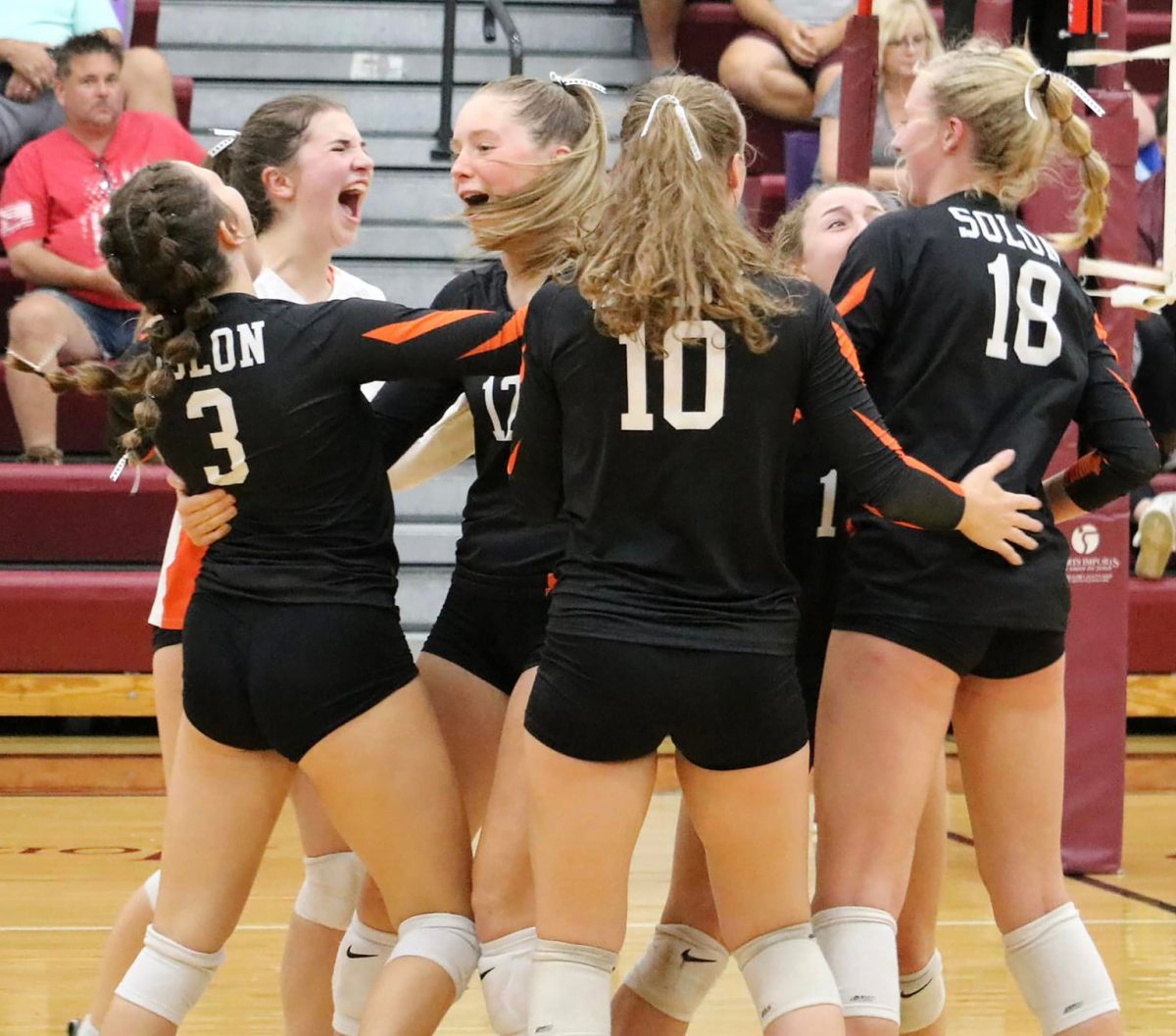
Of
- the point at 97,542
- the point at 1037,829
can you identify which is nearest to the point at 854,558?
the point at 1037,829

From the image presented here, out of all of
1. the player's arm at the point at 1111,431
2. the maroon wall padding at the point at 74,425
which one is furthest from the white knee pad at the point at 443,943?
the maroon wall padding at the point at 74,425

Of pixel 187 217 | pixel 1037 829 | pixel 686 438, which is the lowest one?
pixel 1037 829

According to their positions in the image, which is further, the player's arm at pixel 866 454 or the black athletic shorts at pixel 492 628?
the black athletic shorts at pixel 492 628

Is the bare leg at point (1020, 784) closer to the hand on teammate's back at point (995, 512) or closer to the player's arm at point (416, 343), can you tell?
the hand on teammate's back at point (995, 512)

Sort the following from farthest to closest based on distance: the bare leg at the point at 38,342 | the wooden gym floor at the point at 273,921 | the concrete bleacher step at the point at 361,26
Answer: the concrete bleacher step at the point at 361,26
the bare leg at the point at 38,342
the wooden gym floor at the point at 273,921

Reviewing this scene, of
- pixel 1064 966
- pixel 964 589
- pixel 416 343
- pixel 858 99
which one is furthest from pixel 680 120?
pixel 858 99

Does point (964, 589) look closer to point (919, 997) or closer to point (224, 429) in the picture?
point (919, 997)

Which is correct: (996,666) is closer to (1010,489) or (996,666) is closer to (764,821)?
(1010,489)

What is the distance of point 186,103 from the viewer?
696 centimetres

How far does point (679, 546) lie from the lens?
2129 millimetres

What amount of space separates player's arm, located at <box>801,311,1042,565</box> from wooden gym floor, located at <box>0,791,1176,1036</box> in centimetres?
103

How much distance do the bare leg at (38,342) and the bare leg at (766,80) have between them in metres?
2.74

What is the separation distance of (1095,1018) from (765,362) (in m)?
1.09

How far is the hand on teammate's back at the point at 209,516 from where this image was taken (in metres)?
2.45
